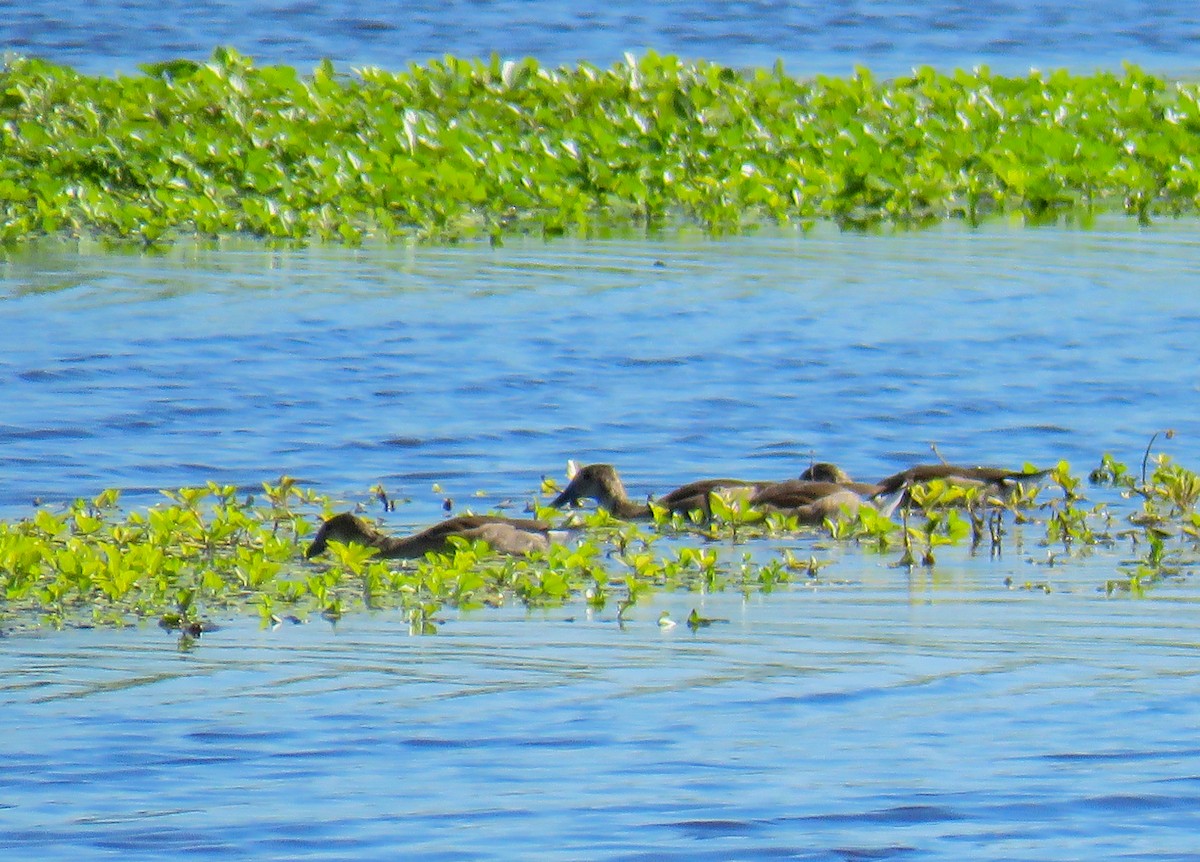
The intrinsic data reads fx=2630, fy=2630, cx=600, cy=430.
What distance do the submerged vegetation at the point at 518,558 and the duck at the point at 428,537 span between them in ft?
0.17

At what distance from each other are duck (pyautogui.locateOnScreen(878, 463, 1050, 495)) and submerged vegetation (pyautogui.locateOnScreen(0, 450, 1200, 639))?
2.7 inches

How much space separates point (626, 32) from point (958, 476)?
2393 centimetres

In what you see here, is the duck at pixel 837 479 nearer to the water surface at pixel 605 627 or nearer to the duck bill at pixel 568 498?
the water surface at pixel 605 627

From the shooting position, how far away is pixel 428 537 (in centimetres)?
942

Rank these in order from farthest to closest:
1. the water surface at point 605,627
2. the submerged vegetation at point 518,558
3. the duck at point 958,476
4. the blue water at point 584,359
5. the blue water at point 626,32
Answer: the blue water at point 626,32 < the blue water at point 584,359 < the duck at point 958,476 < the submerged vegetation at point 518,558 < the water surface at point 605,627

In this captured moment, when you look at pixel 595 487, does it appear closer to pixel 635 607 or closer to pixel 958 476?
pixel 958 476

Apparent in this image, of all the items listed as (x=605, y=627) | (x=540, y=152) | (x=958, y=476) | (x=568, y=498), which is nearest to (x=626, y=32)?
(x=540, y=152)

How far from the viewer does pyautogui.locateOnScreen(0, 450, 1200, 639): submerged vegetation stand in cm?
863

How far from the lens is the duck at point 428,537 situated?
9.40 metres

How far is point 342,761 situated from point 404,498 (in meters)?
4.01

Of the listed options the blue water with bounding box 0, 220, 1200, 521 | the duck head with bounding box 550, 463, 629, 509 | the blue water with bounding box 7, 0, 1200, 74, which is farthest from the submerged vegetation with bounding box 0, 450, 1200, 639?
the blue water with bounding box 7, 0, 1200, 74

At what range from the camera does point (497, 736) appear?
7.17 meters

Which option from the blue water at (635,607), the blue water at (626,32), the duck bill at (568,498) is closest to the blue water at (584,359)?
the blue water at (635,607)

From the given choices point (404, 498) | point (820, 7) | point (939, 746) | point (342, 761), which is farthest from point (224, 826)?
point (820, 7)
